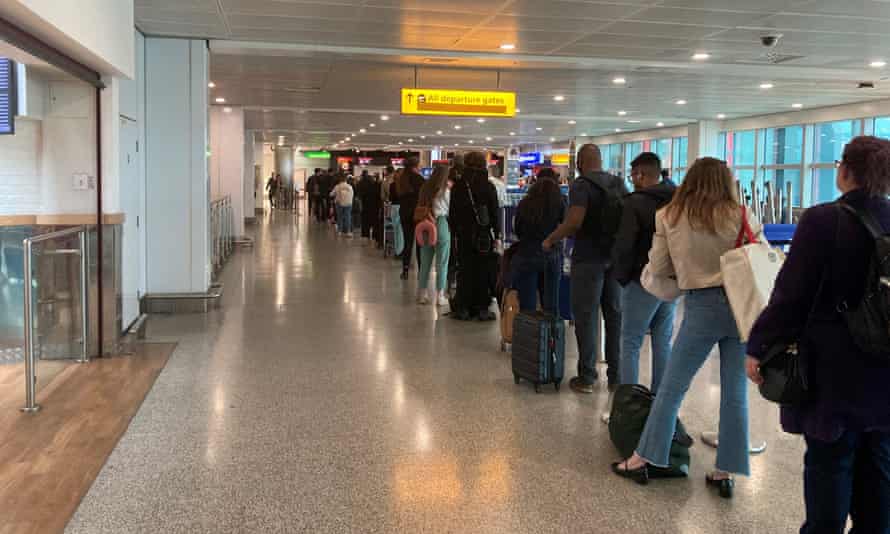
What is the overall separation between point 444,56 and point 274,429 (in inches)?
234

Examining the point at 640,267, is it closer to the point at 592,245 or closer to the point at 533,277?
the point at 592,245

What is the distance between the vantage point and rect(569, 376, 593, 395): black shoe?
5.56 meters

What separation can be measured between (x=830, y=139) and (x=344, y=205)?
11789 millimetres

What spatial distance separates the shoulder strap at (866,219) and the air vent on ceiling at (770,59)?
8015mm

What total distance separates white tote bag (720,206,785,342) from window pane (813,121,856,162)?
682 inches

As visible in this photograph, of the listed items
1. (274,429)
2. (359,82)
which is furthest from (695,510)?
(359,82)

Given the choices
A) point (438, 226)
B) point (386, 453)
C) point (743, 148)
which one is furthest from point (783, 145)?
point (386, 453)

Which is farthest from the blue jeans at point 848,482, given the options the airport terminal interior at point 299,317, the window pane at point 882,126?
the window pane at point 882,126

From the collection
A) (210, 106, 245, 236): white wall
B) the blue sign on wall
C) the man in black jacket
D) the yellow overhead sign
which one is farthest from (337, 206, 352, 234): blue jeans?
the man in black jacket

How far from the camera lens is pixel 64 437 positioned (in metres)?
4.51

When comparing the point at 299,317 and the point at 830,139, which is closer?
the point at 299,317

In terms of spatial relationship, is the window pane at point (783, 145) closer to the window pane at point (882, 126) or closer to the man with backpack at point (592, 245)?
the window pane at point (882, 126)

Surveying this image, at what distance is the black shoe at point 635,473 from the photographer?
392 cm

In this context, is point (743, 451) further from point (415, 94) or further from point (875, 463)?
point (415, 94)
